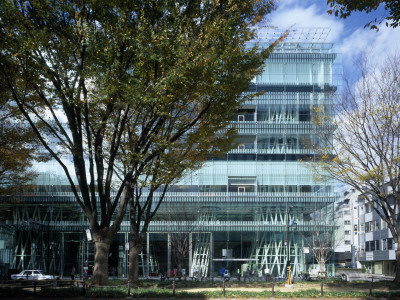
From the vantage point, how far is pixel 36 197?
49906 millimetres

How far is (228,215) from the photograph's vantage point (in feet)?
163

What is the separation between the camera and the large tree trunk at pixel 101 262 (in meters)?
18.9

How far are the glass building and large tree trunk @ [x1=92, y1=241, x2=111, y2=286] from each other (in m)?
27.9

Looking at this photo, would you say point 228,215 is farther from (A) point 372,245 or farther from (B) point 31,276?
(A) point 372,245

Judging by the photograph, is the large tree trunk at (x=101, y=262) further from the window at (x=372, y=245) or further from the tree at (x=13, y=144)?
the window at (x=372, y=245)

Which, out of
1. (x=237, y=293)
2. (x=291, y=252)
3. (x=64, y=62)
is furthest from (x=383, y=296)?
(x=291, y=252)

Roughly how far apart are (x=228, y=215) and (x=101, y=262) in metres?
31.5

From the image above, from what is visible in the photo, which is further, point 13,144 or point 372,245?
point 372,245

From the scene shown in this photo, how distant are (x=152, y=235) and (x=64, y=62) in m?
35.2

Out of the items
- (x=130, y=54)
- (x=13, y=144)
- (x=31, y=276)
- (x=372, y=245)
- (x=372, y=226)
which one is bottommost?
(x=31, y=276)

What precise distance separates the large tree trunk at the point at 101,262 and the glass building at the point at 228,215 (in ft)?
91.4

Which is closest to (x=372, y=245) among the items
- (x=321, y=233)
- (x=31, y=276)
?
(x=321, y=233)

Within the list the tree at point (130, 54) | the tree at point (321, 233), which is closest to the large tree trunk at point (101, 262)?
the tree at point (130, 54)

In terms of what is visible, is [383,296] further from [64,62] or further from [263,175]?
[263,175]
